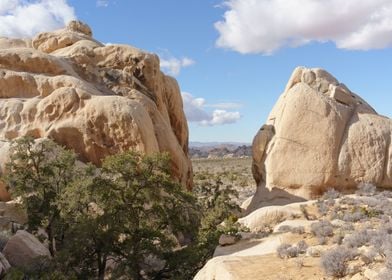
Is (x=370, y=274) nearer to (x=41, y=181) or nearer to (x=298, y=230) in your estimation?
(x=298, y=230)

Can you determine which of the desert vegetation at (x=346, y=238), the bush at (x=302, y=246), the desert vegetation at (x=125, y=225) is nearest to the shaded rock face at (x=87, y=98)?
the desert vegetation at (x=125, y=225)

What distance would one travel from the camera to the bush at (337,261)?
10.2 m

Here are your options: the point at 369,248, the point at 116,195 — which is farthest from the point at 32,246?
the point at 369,248

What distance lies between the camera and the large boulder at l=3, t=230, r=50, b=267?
15.9m

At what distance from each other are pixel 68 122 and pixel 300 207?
1345cm

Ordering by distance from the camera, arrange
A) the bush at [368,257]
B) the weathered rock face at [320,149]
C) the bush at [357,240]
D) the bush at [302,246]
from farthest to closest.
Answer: the weathered rock face at [320,149] < the bush at [302,246] < the bush at [357,240] < the bush at [368,257]

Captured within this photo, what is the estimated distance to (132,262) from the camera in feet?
51.7

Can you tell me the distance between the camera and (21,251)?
636 inches

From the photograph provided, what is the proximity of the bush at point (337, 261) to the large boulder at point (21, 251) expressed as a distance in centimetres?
997

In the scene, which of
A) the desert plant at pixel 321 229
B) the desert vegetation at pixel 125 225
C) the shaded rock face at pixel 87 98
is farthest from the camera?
the shaded rock face at pixel 87 98

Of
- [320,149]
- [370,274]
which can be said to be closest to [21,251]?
[370,274]

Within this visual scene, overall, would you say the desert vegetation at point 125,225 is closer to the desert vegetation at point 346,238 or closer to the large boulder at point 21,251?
the large boulder at point 21,251

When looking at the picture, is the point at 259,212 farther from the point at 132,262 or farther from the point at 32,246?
the point at 32,246

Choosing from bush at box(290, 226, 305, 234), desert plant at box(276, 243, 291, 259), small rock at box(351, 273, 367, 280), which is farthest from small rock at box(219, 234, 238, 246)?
small rock at box(351, 273, 367, 280)
